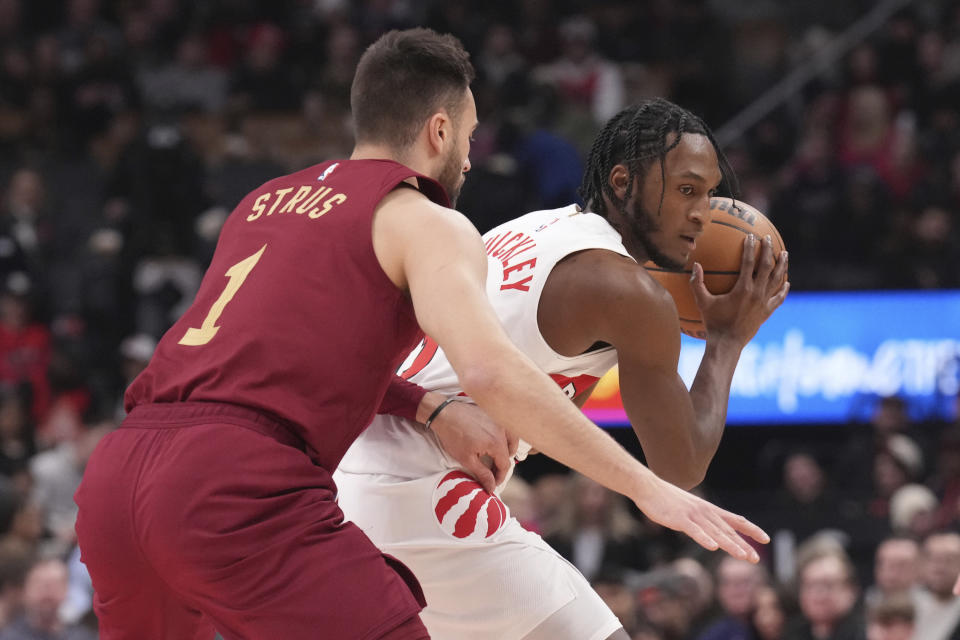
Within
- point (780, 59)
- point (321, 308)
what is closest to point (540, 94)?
point (780, 59)

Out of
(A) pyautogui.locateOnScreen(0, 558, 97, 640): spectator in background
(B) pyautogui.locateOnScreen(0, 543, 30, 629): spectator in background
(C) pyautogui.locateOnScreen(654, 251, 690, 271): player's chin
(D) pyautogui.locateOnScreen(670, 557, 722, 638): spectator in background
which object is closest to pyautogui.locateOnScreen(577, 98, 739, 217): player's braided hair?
(C) pyautogui.locateOnScreen(654, 251, 690, 271): player's chin

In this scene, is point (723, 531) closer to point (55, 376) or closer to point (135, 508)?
point (135, 508)

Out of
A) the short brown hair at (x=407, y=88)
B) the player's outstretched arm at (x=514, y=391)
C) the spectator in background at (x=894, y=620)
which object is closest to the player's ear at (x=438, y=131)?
the short brown hair at (x=407, y=88)

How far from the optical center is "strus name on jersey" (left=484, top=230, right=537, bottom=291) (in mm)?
3400

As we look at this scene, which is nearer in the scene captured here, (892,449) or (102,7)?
(892,449)

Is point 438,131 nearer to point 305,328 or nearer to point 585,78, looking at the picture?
point 305,328

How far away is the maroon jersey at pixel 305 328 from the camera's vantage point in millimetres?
2598

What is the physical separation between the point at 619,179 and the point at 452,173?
32.5 inches

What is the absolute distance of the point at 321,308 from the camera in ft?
8.63

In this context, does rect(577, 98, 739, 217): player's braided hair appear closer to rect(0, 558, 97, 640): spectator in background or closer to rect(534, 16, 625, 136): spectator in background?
rect(0, 558, 97, 640): spectator in background

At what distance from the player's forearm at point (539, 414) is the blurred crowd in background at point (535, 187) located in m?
4.20

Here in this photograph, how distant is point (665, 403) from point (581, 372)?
338mm

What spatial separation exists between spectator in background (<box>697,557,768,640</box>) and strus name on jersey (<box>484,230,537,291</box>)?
12.4ft

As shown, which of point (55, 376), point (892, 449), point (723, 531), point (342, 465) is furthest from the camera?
point (55, 376)
